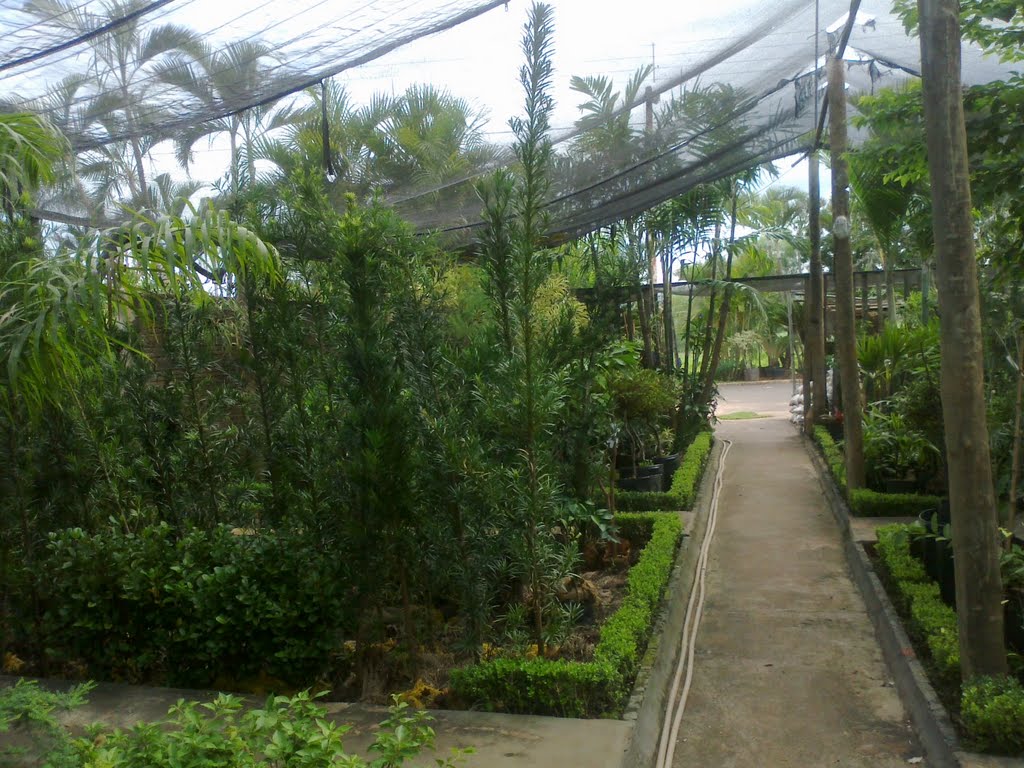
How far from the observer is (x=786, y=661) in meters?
5.12

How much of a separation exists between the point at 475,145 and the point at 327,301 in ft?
5.82

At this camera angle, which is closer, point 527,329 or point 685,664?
point 527,329

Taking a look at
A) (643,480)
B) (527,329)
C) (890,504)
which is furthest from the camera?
(643,480)

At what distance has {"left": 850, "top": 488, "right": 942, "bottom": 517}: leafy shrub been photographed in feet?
25.2

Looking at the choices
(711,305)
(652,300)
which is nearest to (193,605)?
(711,305)

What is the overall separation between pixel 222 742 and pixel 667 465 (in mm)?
8576

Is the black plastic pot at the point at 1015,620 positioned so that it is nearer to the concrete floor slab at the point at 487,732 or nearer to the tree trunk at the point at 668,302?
the concrete floor slab at the point at 487,732

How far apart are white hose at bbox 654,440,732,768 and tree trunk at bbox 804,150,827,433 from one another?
207 inches

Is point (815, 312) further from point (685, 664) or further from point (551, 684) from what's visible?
point (551, 684)

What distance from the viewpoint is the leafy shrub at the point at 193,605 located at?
4.22 m

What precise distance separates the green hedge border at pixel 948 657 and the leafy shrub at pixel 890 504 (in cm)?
125

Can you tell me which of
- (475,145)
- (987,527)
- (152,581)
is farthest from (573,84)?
(152,581)

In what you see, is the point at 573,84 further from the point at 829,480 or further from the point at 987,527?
the point at 829,480

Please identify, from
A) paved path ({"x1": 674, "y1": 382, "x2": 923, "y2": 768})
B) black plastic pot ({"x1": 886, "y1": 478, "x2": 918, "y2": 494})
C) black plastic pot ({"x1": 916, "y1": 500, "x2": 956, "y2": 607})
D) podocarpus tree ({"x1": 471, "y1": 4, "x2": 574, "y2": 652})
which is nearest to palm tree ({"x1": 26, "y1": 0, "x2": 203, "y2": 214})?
podocarpus tree ({"x1": 471, "y1": 4, "x2": 574, "y2": 652})
